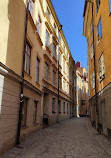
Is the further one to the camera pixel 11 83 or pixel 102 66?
pixel 102 66

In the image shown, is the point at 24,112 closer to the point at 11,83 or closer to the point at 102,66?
the point at 11,83

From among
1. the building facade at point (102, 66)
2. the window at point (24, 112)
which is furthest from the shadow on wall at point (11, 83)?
the building facade at point (102, 66)

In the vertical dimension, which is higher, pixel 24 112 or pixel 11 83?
pixel 11 83

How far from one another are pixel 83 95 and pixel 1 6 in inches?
1820

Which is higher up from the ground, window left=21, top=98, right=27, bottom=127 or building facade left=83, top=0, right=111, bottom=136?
building facade left=83, top=0, right=111, bottom=136

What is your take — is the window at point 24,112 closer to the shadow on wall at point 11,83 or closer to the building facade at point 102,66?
the shadow on wall at point 11,83

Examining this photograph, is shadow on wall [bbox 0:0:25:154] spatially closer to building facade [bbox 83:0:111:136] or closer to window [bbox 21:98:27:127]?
window [bbox 21:98:27:127]

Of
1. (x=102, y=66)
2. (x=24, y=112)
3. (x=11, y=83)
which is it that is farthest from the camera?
(x=102, y=66)

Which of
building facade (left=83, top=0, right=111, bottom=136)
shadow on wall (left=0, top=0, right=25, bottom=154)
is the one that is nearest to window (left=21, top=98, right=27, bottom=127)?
shadow on wall (left=0, top=0, right=25, bottom=154)

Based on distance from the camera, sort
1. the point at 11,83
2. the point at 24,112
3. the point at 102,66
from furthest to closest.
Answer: the point at 102,66, the point at 24,112, the point at 11,83

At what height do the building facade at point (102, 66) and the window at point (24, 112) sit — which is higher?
the building facade at point (102, 66)

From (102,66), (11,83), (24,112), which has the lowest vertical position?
(24,112)

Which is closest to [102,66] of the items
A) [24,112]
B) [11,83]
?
[24,112]

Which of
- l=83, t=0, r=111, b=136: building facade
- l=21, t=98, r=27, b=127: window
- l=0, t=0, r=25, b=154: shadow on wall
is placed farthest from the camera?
l=83, t=0, r=111, b=136: building facade
